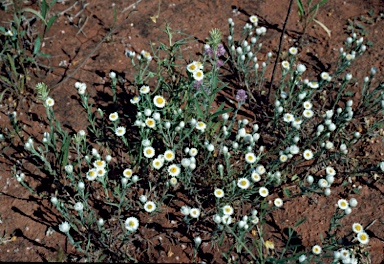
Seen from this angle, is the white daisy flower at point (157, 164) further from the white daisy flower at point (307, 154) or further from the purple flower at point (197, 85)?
the white daisy flower at point (307, 154)

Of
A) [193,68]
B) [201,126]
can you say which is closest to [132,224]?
[201,126]

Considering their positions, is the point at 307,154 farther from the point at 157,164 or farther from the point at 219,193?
the point at 157,164

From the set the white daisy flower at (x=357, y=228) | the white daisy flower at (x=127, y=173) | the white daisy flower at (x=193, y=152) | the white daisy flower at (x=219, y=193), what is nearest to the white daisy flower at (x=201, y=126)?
the white daisy flower at (x=193, y=152)

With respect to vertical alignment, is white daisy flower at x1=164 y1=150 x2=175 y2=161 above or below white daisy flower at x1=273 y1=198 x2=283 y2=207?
above

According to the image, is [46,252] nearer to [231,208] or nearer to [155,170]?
[155,170]

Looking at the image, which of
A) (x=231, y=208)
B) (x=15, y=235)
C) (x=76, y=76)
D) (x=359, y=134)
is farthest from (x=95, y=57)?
(x=359, y=134)

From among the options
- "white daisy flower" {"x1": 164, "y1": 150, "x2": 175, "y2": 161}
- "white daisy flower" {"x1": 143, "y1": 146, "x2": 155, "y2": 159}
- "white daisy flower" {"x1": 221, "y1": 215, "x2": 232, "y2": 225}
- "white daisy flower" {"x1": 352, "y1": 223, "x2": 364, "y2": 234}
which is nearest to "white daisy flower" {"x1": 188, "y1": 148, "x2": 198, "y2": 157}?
"white daisy flower" {"x1": 164, "y1": 150, "x2": 175, "y2": 161}

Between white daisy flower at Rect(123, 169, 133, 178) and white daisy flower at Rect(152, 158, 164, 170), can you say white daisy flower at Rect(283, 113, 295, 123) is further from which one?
white daisy flower at Rect(123, 169, 133, 178)

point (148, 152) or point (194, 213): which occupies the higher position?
point (148, 152)
